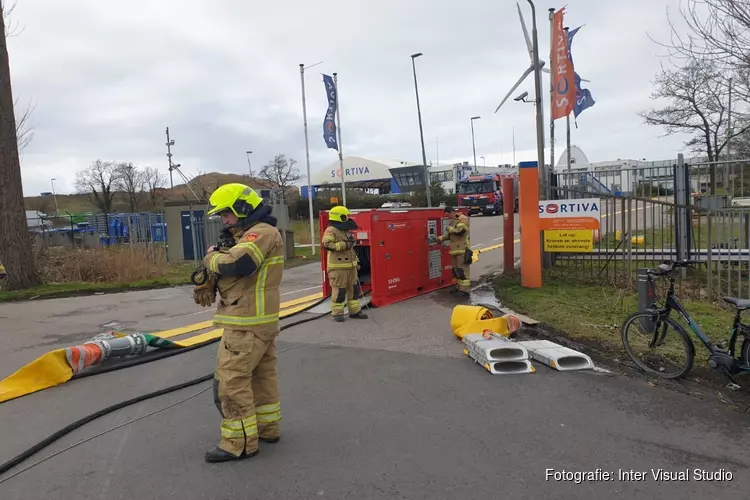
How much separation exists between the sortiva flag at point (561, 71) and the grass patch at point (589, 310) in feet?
13.9

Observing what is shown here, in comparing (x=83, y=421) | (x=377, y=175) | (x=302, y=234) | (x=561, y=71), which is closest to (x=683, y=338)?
(x=83, y=421)

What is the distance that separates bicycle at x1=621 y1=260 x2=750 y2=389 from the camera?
4652 millimetres

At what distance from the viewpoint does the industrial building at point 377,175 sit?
6066cm

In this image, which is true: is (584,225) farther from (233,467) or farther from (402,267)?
(233,467)

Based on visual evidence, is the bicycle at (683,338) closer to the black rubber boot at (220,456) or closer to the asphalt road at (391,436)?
the asphalt road at (391,436)

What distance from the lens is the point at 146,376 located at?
568cm

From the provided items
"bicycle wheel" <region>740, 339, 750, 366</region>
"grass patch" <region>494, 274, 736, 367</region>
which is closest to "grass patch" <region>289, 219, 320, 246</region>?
"grass patch" <region>494, 274, 736, 367</region>

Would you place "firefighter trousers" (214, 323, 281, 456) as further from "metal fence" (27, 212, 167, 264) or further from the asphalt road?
"metal fence" (27, 212, 167, 264)

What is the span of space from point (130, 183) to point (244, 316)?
2183 inches

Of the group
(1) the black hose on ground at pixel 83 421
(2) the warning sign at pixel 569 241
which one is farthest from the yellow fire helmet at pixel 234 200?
(2) the warning sign at pixel 569 241

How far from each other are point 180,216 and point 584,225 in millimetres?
13037

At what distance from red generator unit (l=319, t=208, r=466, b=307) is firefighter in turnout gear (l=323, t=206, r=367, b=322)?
0.95m

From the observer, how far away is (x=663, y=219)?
32.7 feet

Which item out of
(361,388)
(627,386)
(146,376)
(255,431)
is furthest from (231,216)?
(627,386)
